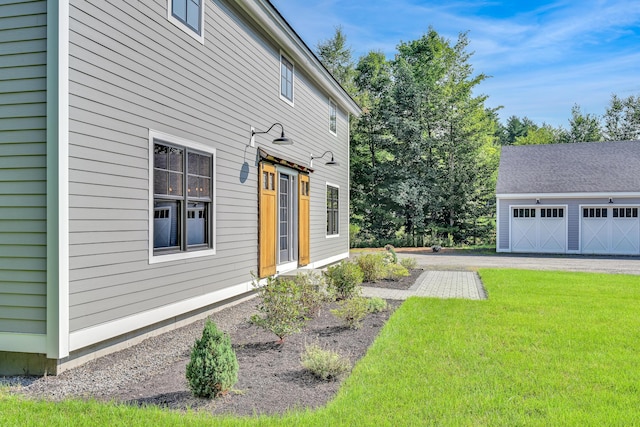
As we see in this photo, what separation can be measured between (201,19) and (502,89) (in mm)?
28870

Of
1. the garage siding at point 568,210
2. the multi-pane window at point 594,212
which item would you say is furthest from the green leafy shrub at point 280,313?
the multi-pane window at point 594,212

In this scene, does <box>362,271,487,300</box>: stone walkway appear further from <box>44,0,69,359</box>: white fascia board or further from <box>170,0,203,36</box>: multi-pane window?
<box>44,0,69,359</box>: white fascia board

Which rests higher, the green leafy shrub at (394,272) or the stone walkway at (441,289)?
the green leafy shrub at (394,272)

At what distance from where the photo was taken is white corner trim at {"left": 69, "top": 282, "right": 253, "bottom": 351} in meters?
4.53

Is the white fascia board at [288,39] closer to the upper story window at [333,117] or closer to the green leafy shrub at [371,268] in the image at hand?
the upper story window at [333,117]

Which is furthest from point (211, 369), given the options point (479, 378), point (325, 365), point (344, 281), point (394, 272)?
point (394, 272)

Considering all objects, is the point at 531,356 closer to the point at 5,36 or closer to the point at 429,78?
the point at 5,36

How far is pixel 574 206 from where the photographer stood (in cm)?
1997

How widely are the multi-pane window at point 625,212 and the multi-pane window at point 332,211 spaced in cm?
1287

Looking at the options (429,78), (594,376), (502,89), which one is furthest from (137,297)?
(502,89)

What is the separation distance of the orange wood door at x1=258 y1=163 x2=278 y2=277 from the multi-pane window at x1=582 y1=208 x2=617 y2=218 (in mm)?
16096

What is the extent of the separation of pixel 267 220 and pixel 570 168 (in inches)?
710

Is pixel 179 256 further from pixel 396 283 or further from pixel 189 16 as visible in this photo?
pixel 396 283

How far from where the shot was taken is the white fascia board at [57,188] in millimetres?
4246
